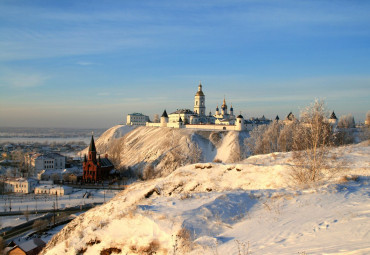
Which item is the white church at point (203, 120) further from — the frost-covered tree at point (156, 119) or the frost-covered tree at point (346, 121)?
the frost-covered tree at point (156, 119)

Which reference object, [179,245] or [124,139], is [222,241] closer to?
[179,245]

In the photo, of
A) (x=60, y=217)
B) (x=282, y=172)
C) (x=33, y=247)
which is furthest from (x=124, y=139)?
(x=282, y=172)

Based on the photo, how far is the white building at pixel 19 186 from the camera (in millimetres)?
54438

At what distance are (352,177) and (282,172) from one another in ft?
14.8

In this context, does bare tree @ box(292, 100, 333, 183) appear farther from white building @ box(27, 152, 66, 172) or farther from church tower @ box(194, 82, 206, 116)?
church tower @ box(194, 82, 206, 116)

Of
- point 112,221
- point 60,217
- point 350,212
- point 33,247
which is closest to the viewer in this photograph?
point 350,212

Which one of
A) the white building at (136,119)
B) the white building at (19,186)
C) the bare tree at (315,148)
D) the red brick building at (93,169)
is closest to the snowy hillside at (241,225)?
the bare tree at (315,148)

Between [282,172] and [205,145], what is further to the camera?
[205,145]

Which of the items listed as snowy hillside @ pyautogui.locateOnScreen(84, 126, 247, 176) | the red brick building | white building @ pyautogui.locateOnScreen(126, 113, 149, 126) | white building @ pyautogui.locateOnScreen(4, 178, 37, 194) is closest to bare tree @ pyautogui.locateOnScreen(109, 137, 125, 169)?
snowy hillside @ pyautogui.locateOnScreen(84, 126, 247, 176)

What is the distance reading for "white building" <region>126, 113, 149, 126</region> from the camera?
126m

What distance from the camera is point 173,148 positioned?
239 ft

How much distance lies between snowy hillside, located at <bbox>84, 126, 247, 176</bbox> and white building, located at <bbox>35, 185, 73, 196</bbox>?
18.5m

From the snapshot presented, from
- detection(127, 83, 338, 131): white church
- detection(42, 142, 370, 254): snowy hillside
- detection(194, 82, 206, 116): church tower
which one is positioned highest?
detection(194, 82, 206, 116): church tower

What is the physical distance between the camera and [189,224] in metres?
8.67
